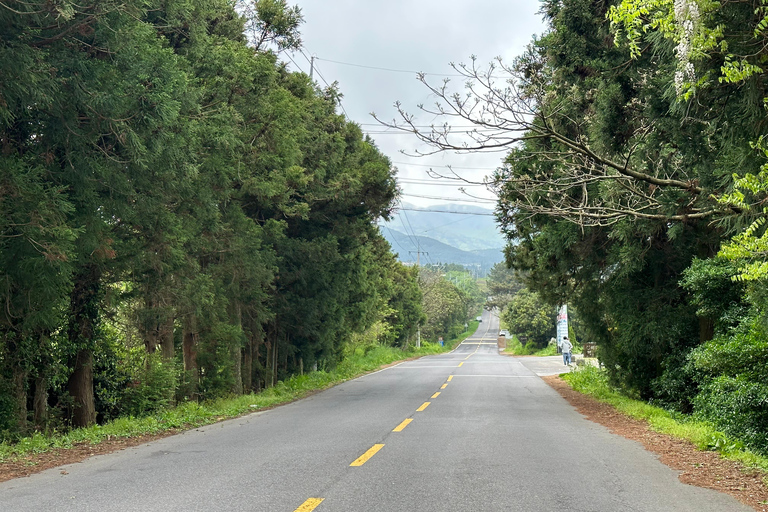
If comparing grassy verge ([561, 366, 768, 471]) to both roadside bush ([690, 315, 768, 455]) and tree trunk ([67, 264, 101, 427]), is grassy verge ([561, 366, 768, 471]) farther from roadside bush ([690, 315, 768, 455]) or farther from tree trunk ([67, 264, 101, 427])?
tree trunk ([67, 264, 101, 427])

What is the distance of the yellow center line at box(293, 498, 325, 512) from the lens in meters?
5.53

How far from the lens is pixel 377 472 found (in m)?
7.21

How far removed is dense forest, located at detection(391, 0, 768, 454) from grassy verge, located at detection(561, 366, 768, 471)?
1.36ft

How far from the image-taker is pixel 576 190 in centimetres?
1331

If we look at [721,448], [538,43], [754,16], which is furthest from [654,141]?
[538,43]

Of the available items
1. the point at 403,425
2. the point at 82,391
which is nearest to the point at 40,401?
the point at 82,391

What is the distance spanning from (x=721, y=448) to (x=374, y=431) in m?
5.18

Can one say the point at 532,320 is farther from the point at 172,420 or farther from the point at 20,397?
the point at 20,397

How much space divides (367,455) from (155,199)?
6456 mm

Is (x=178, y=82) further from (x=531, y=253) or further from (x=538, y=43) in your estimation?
(x=531, y=253)

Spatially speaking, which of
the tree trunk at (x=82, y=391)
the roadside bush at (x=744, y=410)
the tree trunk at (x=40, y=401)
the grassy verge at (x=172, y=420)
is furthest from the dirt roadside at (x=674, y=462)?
the tree trunk at (x=82, y=391)

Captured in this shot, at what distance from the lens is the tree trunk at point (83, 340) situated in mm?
12812

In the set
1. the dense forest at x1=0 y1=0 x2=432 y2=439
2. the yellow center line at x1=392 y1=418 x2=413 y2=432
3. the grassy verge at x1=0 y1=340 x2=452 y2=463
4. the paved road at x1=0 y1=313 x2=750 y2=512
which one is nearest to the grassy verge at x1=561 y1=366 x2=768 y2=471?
the paved road at x1=0 y1=313 x2=750 y2=512

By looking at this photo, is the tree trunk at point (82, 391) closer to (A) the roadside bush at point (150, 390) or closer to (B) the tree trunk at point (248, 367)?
(A) the roadside bush at point (150, 390)
